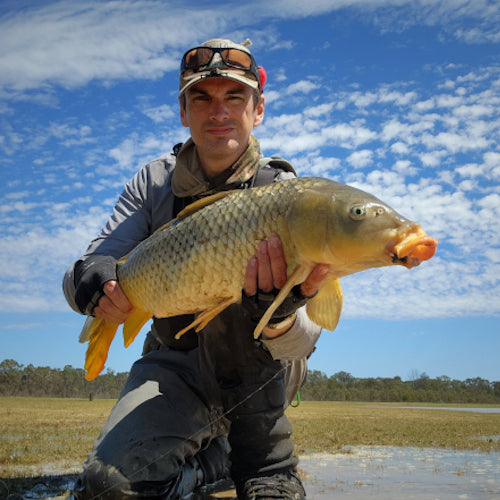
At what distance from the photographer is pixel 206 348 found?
3.27 meters

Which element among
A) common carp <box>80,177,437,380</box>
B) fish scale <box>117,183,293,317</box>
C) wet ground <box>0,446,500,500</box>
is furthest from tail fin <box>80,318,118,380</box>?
wet ground <box>0,446,500,500</box>

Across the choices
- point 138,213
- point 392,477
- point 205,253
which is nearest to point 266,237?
point 205,253

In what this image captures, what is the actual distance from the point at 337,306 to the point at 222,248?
66cm

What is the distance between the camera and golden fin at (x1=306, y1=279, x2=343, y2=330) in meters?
2.51

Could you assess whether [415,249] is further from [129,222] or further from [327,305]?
[129,222]

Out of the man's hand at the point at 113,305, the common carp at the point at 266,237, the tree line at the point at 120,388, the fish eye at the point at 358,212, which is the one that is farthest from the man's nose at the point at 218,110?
the tree line at the point at 120,388

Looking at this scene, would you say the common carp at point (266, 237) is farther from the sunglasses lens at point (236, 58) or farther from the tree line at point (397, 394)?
the tree line at point (397, 394)

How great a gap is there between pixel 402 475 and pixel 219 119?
265 cm

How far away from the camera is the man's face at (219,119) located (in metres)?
3.29

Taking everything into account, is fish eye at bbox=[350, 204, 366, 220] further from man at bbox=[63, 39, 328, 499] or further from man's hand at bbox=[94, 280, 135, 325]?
man's hand at bbox=[94, 280, 135, 325]

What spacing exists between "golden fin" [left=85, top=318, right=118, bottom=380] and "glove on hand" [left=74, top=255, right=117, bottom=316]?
111mm

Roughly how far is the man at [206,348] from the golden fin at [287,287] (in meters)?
0.05

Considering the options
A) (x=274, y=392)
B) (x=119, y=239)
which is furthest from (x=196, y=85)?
(x=274, y=392)

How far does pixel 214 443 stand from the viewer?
3.43m
